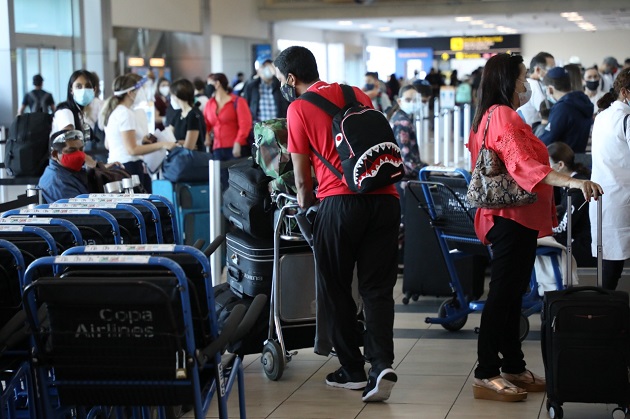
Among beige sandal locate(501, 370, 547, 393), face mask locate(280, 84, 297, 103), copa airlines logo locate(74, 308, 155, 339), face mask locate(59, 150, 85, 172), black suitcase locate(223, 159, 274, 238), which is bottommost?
beige sandal locate(501, 370, 547, 393)

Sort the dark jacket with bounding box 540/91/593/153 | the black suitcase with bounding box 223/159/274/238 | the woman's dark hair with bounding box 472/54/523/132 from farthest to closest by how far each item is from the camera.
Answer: the dark jacket with bounding box 540/91/593/153, the black suitcase with bounding box 223/159/274/238, the woman's dark hair with bounding box 472/54/523/132

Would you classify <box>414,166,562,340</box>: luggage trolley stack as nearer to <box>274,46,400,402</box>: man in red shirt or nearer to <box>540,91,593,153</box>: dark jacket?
<box>274,46,400,402</box>: man in red shirt

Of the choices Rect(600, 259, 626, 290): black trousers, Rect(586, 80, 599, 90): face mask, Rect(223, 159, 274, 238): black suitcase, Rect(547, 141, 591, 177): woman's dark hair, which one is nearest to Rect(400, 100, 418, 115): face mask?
Rect(547, 141, 591, 177): woman's dark hair

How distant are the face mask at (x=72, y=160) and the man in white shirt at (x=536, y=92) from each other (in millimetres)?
4333

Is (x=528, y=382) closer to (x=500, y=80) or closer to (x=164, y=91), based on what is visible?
(x=500, y=80)

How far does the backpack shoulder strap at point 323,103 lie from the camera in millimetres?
4559

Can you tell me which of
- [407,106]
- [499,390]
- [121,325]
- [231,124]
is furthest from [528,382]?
[231,124]

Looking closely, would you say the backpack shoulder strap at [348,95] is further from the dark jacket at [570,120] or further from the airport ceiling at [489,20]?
the airport ceiling at [489,20]

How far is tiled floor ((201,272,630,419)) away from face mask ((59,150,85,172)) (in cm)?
144

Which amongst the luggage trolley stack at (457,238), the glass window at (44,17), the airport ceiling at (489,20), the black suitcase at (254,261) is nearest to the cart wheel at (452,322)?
the luggage trolley stack at (457,238)

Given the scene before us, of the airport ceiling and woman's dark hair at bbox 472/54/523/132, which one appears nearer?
woman's dark hair at bbox 472/54/523/132

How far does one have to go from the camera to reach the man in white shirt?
29.4 feet

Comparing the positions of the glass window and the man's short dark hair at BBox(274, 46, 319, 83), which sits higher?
the glass window

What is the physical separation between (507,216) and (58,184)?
252 cm
